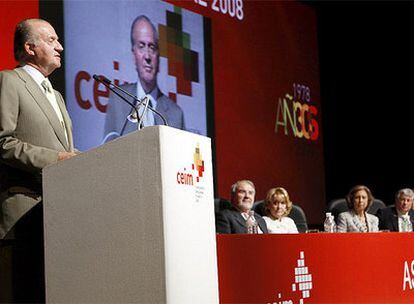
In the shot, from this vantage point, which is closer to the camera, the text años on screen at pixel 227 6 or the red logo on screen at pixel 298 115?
the text años on screen at pixel 227 6

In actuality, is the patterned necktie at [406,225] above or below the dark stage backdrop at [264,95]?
below

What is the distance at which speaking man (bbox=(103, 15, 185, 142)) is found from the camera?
496cm

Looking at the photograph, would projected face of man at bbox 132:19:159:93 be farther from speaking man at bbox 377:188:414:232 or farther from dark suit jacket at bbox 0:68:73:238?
dark suit jacket at bbox 0:68:73:238

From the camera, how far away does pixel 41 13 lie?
4.41 meters

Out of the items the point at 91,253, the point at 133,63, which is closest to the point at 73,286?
the point at 91,253

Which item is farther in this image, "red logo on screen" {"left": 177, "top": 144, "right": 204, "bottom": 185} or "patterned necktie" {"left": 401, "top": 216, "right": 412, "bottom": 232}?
"patterned necktie" {"left": 401, "top": 216, "right": 412, "bottom": 232}

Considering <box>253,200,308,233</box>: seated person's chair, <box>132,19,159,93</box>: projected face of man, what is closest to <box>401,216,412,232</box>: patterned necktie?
<box>253,200,308,233</box>: seated person's chair

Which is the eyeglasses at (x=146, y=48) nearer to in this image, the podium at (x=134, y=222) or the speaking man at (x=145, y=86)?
the speaking man at (x=145, y=86)

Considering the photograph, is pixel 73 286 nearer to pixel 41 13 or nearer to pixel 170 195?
pixel 170 195

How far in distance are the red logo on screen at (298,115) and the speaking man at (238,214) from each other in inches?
88.7

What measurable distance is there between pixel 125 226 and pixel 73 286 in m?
0.24

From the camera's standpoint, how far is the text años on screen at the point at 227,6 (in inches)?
235

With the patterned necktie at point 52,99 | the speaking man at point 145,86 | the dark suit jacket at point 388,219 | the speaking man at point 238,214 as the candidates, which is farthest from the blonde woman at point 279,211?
the patterned necktie at point 52,99

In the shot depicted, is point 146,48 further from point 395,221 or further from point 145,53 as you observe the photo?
point 395,221
